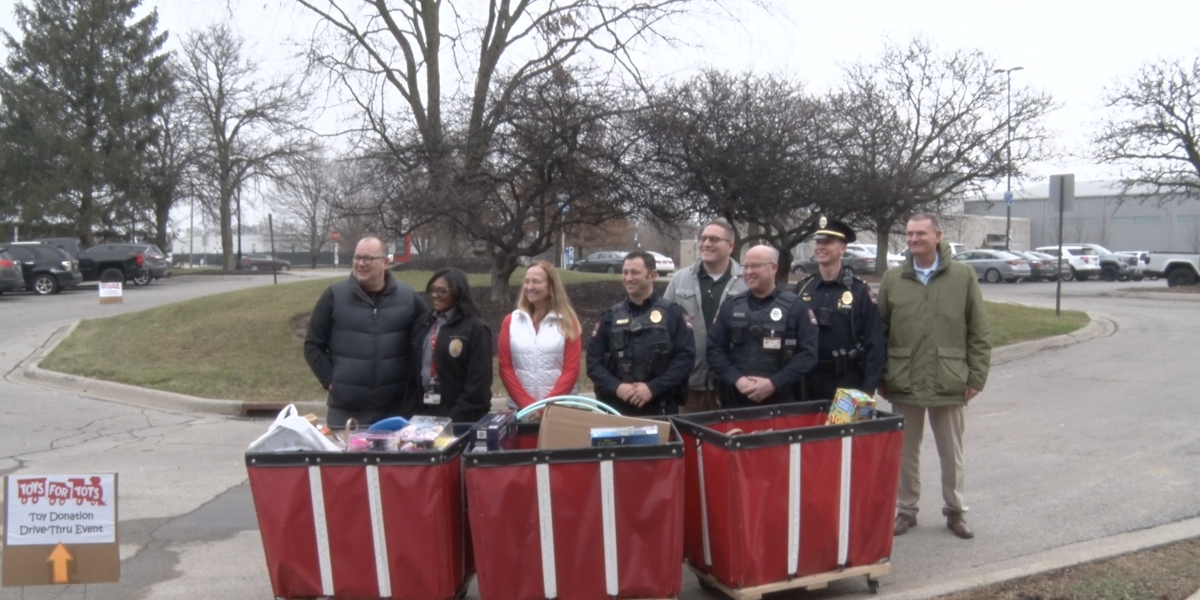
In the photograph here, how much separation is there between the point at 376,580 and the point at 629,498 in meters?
1.25

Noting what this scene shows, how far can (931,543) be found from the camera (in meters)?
6.04

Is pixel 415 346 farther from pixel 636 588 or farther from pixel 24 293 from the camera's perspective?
pixel 24 293

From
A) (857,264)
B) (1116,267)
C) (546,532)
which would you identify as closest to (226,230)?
(857,264)

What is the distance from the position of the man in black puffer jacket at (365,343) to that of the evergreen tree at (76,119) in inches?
1701

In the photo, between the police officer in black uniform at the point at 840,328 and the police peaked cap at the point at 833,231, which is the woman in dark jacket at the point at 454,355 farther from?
the police peaked cap at the point at 833,231

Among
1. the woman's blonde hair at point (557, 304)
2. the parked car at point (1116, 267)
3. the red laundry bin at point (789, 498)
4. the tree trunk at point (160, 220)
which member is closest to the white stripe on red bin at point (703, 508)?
the red laundry bin at point (789, 498)

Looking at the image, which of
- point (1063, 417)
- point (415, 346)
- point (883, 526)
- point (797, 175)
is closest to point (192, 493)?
point (415, 346)

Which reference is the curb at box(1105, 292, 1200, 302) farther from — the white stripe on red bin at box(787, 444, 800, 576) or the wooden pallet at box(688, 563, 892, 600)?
the white stripe on red bin at box(787, 444, 800, 576)

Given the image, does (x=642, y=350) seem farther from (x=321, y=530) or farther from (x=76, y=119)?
(x=76, y=119)

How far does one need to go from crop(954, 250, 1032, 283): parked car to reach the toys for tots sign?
129 ft

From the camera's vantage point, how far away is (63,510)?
4695mm

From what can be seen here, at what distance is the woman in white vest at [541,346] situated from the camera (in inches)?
234

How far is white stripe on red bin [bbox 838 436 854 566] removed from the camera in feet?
16.2

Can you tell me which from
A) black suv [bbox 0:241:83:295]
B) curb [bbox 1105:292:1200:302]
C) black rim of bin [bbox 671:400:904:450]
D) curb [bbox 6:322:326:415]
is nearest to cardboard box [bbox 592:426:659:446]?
black rim of bin [bbox 671:400:904:450]
